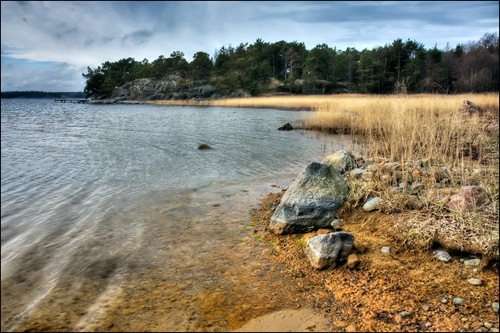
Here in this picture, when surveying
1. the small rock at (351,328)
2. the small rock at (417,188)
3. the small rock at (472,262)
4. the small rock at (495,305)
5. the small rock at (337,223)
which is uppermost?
the small rock at (417,188)

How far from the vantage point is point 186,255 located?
4.18m

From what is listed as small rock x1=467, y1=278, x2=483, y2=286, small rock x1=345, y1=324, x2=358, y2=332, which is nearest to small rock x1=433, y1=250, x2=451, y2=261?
small rock x1=467, y1=278, x2=483, y2=286

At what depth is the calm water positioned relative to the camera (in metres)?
2.86

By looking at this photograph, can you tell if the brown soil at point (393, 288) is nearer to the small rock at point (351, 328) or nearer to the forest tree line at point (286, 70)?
the small rock at point (351, 328)

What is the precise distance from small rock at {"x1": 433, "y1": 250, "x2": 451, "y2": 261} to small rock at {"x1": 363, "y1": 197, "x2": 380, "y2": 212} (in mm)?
1352

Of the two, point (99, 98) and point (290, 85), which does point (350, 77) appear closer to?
point (290, 85)

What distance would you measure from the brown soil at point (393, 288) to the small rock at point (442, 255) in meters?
0.05

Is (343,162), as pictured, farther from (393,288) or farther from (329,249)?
(393,288)

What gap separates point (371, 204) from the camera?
17.0 feet

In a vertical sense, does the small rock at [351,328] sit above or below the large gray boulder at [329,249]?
below

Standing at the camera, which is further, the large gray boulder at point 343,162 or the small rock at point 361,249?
the large gray boulder at point 343,162

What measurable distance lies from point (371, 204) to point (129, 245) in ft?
12.4

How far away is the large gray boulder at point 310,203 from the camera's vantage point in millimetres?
4926

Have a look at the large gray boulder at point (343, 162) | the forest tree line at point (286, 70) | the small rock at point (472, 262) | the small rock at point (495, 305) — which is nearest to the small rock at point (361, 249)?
the small rock at point (472, 262)
